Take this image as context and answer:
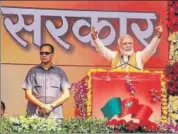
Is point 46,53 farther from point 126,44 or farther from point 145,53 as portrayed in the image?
point 145,53

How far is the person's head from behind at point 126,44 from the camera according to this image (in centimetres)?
616

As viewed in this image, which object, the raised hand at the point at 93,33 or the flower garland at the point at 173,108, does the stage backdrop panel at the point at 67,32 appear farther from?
the flower garland at the point at 173,108

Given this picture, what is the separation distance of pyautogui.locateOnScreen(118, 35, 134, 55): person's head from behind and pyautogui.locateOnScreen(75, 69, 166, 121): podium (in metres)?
0.24

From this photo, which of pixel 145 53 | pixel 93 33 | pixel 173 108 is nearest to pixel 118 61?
pixel 145 53

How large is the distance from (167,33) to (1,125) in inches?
82.5

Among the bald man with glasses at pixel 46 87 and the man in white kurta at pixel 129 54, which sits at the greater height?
the man in white kurta at pixel 129 54

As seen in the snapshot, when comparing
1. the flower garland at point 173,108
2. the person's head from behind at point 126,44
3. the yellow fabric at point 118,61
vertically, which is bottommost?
the flower garland at point 173,108

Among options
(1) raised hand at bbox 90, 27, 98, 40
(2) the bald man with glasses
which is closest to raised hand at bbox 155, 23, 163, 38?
(1) raised hand at bbox 90, 27, 98, 40

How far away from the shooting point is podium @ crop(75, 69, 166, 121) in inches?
239

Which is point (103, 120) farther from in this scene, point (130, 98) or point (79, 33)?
point (79, 33)

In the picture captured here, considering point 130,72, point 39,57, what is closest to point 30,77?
point 39,57

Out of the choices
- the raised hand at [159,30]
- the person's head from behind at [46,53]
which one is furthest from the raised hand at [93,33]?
the raised hand at [159,30]

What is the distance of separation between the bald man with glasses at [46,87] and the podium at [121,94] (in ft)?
0.60

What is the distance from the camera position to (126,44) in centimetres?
617
